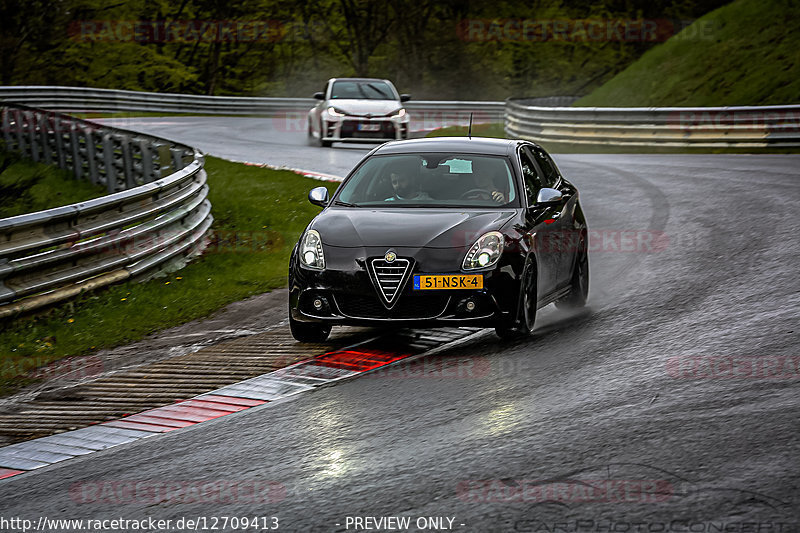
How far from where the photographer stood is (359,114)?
25.9 meters

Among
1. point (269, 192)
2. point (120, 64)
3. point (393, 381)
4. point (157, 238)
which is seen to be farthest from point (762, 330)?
point (120, 64)

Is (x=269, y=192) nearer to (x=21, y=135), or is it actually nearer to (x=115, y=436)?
(x=21, y=135)

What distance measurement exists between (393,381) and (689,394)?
1916mm

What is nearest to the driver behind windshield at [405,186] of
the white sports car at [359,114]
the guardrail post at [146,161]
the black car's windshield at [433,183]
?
the black car's windshield at [433,183]

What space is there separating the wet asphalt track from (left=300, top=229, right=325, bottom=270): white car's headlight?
3.77 feet

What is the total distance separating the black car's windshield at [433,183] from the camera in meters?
8.94

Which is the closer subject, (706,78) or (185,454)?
(185,454)

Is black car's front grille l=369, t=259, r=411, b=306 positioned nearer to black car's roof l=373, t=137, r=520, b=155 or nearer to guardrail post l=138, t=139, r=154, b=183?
black car's roof l=373, t=137, r=520, b=155

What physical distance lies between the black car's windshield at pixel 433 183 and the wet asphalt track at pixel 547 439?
1169 mm

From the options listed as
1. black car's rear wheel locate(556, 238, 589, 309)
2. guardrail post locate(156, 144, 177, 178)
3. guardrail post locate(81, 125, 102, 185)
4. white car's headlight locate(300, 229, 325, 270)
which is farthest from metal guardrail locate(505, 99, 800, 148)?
white car's headlight locate(300, 229, 325, 270)

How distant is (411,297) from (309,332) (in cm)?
107

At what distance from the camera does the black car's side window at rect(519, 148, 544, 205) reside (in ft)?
29.9

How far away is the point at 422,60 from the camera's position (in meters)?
59.0

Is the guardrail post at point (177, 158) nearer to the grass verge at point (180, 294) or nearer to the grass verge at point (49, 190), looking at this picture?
the grass verge at point (180, 294)
